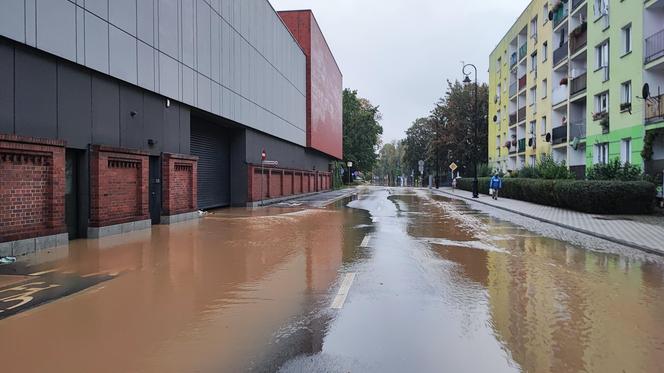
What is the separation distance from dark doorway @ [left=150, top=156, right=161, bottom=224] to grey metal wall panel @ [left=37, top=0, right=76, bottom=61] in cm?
534

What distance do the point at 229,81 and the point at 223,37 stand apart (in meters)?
1.91

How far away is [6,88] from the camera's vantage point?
991 cm

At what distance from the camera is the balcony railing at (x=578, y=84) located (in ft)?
101

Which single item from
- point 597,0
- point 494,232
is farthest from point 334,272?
point 597,0

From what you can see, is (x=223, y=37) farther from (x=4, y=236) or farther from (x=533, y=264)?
(x=533, y=264)

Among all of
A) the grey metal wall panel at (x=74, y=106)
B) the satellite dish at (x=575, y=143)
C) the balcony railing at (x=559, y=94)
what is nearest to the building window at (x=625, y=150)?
the satellite dish at (x=575, y=143)

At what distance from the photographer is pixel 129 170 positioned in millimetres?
14516

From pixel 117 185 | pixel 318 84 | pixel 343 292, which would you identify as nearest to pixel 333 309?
pixel 343 292

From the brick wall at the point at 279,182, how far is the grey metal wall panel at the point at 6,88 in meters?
16.8

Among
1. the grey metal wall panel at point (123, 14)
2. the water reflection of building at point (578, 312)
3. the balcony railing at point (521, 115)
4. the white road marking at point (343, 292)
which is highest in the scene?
the balcony railing at point (521, 115)

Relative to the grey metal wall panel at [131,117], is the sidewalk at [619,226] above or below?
below

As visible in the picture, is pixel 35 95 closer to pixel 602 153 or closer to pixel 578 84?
pixel 602 153

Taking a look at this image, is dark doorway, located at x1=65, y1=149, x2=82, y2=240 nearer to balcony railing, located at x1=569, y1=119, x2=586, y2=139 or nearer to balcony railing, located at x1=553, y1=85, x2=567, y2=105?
balcony railing, located at x1=569, y1=119, x2=586, y2=139

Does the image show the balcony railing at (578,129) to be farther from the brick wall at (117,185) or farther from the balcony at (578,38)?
the brick wall at (117,185)
